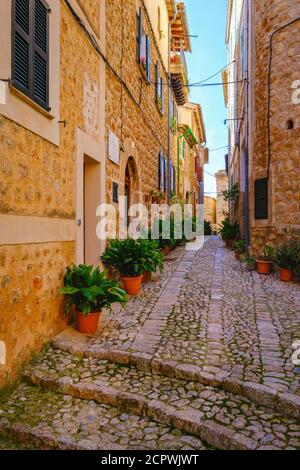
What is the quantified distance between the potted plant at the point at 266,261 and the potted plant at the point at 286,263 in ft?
1.54

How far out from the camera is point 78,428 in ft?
7.82

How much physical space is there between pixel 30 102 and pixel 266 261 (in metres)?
5.51

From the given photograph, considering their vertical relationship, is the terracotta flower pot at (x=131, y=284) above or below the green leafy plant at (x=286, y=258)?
below

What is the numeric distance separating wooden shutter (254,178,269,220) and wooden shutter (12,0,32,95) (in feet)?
18.5

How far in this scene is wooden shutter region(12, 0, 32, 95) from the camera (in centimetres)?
288

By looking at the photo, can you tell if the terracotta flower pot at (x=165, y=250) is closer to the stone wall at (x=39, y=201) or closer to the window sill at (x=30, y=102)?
the stone wall at (x=39, y=201)

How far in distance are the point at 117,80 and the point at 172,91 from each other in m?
8.32

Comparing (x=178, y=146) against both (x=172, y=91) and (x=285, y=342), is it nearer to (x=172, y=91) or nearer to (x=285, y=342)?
(x=172, y=91)

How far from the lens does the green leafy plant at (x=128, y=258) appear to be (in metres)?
5.41

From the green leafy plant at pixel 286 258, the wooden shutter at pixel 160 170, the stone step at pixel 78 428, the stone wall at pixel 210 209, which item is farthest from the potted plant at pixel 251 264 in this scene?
the stone wall at pixel 210 209

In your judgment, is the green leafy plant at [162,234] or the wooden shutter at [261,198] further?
the green leafy plant at [162,234]

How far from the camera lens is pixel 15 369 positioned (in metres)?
2.90
